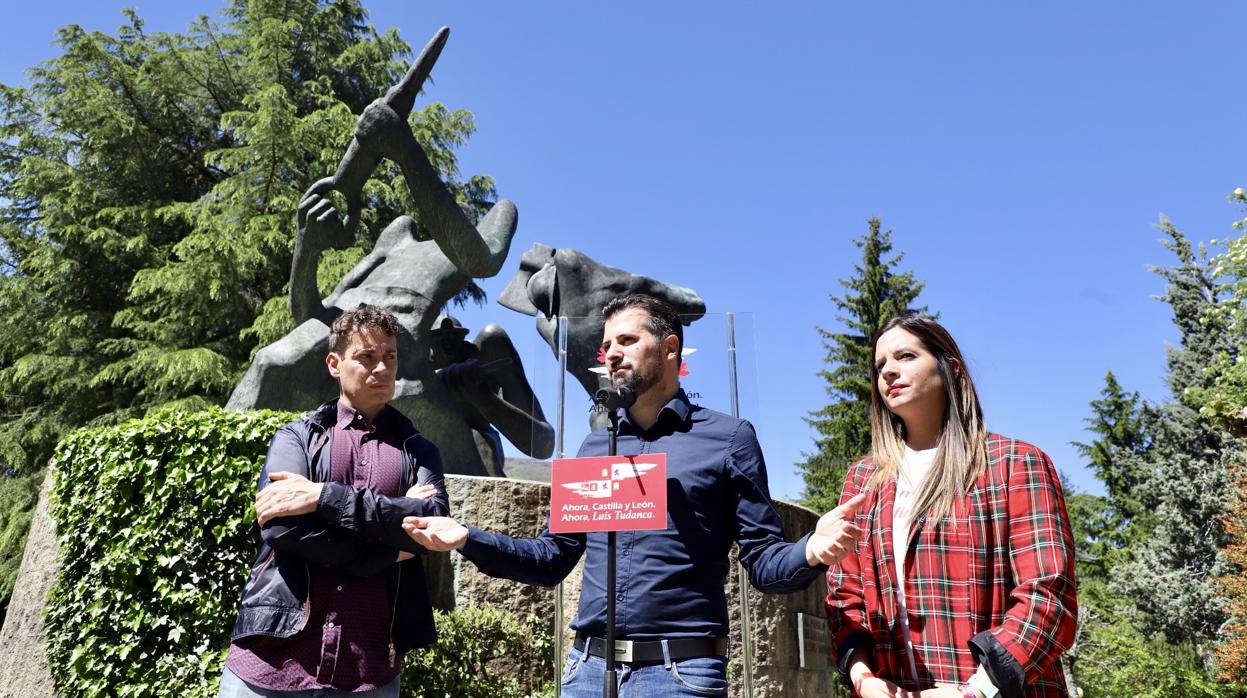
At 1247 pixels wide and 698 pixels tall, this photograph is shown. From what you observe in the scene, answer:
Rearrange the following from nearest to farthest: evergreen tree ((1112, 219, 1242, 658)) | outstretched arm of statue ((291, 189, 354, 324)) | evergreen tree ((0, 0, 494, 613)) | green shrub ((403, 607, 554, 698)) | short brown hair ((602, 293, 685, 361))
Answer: short brown hair ((602, 293, 685, 361)) → green shrub ((403, 607, 554, 698)) → outstretched arm of statue ((291, 189, 354, 324)) → evergreen tree ((0, 0, 494, 613)) → evergreen tree ((1112, 219, 1242, 658))

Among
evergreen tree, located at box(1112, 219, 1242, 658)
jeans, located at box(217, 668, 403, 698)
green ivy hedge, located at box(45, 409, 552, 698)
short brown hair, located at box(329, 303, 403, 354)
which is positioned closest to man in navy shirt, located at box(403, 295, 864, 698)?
jeans, located at box(217, 668, 403, 698)

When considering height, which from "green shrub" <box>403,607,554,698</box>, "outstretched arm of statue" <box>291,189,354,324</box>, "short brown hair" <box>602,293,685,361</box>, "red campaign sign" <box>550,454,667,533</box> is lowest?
"green shrub" <box>403,607,554,698</box>

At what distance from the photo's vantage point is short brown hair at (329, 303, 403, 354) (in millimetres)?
2766

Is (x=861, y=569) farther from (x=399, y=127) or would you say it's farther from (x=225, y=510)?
(x=399, y=127)

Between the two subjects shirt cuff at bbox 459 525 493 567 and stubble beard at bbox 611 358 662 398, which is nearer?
shirt cuff at bbox 459 525 493 567

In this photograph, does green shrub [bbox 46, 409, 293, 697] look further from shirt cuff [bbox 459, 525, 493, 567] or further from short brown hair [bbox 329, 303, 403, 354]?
shirt cuff [bbox 459, 525, 493, 567]

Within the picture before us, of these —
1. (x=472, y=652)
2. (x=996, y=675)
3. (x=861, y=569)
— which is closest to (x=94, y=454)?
(x=472, y=652)

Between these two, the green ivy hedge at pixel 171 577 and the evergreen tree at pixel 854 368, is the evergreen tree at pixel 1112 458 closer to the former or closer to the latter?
the evergreen tree at pixel 854 368

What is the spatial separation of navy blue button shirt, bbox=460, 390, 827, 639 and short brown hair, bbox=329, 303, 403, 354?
76 centimetres

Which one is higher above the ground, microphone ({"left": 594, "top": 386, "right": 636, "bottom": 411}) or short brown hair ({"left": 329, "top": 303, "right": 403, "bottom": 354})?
short brown hair ({"left": 329, "top": 303, "right": 403, "bottom": 354})

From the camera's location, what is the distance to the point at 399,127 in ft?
25.6

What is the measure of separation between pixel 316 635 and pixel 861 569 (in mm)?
1406

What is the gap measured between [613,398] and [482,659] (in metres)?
3.06

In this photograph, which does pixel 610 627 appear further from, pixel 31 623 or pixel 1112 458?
pixel 1112 458
